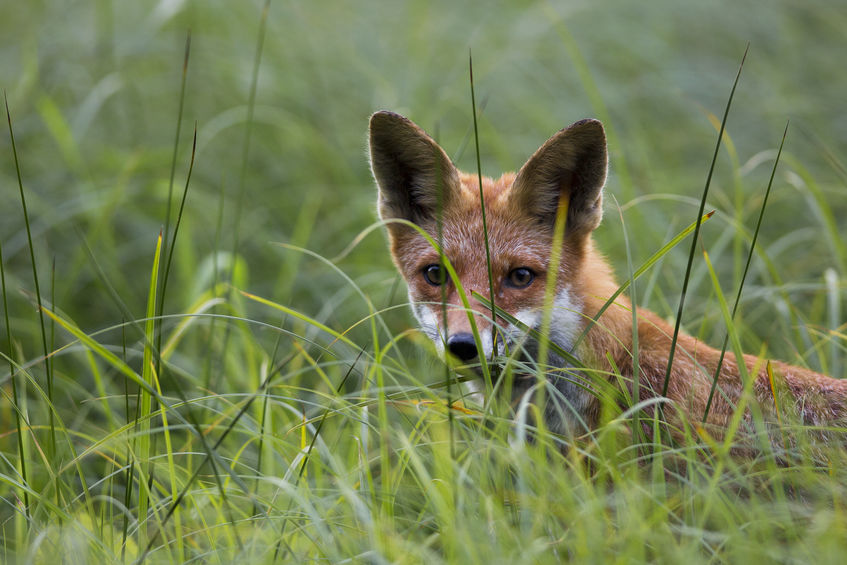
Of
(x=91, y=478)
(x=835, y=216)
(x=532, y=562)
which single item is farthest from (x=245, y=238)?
(x=835, y=216)

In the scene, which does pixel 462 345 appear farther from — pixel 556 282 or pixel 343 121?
pixel 343 121

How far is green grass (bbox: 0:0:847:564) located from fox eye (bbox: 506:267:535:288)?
55cm

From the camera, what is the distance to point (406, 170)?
3.91 metres

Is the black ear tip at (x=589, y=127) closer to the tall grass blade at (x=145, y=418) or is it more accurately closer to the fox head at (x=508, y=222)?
the fox head at (x=508, y=222)

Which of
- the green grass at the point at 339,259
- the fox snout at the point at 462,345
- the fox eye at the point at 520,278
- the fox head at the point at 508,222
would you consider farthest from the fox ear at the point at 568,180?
the fox snout at the point at 462,345

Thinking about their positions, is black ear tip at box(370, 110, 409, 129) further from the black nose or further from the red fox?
the black nose

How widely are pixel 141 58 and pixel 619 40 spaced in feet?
17.0

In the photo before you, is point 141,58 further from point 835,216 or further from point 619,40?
point 835,216

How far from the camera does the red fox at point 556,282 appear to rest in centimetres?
311

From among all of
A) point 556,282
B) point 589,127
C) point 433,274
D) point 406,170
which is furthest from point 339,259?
point 589,127

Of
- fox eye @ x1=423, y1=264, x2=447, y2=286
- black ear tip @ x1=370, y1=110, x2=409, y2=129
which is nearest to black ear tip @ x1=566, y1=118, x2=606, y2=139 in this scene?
black ear tip @ x1=370, y1=110, x2=409, y2=129

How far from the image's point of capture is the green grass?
2.60 meters

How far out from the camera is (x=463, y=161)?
711 cm

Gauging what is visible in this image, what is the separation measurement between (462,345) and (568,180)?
1.17 m
